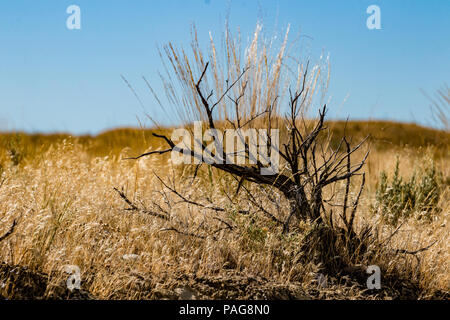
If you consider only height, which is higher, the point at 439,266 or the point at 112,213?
the point at 112,213

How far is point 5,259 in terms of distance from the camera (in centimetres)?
258

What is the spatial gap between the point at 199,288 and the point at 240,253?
406 mm

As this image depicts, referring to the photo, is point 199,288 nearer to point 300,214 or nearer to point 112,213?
point 300,214

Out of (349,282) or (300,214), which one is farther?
(300,214)

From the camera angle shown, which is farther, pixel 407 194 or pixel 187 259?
pixel 407 194

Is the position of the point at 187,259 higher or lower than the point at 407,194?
lower

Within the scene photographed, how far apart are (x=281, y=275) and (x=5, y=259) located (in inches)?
64.3

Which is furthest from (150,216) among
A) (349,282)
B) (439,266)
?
(439,266)

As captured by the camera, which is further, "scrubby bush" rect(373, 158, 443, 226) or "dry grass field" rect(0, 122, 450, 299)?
"scrubby bush" rect(373, 158, 443, 226)

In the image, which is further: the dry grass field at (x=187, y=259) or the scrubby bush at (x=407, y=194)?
the scrubby bush at (x=407, y=194)

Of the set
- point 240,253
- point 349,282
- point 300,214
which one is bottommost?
point 349,282
